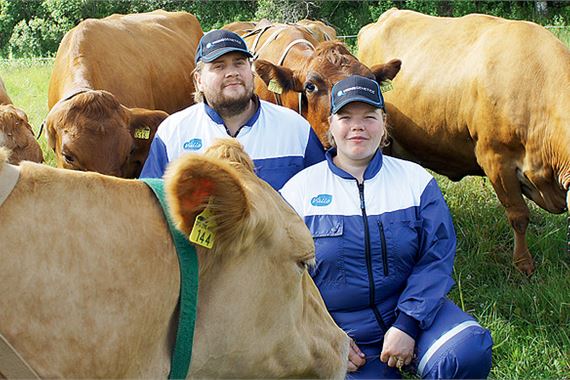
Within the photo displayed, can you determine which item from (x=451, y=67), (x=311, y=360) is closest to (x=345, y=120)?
(x=311, y=360)

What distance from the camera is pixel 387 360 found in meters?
3.62

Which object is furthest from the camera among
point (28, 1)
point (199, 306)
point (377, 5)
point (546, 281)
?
point (28, 1)

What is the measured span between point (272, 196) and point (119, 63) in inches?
191

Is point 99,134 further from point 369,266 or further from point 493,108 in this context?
point 493,108

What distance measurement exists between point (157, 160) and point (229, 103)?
1.71 ft

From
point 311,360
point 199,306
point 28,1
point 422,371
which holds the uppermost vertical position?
point 199,306

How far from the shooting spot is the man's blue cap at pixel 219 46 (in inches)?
178

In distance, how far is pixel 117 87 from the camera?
6.42 m

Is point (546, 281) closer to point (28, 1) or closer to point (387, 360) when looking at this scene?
point (387, 360)

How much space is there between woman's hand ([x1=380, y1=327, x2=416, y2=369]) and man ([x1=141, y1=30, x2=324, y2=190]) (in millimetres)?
1192

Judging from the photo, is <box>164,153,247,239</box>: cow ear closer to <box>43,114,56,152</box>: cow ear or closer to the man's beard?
the man's beard

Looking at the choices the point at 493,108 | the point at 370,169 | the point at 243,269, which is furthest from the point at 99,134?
the point at 243,269

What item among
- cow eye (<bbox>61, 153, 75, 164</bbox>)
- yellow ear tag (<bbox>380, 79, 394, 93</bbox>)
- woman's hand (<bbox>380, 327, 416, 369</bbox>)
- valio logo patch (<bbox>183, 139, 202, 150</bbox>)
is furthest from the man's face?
yellow ear tag (<bbox>380, 79, 394, 93</bbox>)

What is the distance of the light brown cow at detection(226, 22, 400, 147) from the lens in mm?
5758
